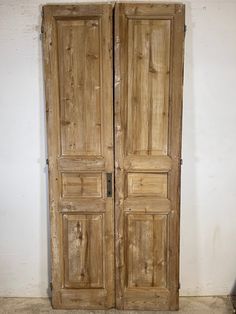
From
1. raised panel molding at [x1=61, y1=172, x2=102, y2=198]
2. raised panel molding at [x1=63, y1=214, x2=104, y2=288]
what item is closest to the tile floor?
raised panel molding at [x1=63, y1=214, x2=104, y2=288]

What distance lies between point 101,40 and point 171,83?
0.55 m

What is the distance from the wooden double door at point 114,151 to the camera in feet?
7.59

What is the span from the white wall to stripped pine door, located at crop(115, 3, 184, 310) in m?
0.17

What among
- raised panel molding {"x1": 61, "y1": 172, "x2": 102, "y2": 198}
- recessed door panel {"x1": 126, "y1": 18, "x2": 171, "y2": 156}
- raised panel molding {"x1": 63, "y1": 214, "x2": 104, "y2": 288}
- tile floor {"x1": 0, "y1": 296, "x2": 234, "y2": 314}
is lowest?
tile floor {"x1": 0, "y1": 296, "x2": 234, "y2": 314}

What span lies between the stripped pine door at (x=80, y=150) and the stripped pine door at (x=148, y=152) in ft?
0.28

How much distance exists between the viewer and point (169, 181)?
95.3 inches

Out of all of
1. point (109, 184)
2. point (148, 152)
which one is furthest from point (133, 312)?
point (148, 152)

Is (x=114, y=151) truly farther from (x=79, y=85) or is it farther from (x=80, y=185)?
(x=79, y=85)

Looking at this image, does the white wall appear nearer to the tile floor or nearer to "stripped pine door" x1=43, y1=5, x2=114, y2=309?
the tile floor

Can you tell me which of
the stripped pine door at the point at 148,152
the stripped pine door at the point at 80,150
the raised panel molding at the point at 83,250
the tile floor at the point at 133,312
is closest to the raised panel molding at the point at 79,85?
the stripped pine door at the point at 80,150

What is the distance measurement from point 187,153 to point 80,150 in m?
0.78

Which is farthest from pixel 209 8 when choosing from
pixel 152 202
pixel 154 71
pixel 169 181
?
pixel 152 202

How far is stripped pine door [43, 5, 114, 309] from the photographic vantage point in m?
2.32

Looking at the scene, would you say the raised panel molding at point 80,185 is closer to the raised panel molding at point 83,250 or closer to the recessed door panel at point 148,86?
the raised panel molding at point 83,250
